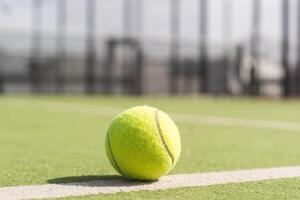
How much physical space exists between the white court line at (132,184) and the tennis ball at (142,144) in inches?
4.0

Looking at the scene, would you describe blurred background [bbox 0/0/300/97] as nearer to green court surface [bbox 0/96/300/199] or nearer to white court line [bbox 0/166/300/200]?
green court surface [bbox 0/96/300/199]

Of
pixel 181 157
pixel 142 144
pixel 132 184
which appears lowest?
pixel 181 157

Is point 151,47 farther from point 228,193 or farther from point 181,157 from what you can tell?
point 228,193

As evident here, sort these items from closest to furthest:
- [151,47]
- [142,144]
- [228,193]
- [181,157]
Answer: [228,193] < [142,144] < [181,157] < [151,47]

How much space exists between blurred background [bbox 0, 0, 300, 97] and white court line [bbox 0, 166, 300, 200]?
74.5ft

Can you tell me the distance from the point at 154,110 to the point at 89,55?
79.2 ft

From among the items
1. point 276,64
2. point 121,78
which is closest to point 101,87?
point 121,78

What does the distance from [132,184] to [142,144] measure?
0.27 metres

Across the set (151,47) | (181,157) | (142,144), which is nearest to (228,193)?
(142,144)

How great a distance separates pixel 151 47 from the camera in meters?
28.9

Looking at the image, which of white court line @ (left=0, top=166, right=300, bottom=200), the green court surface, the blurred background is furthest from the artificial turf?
the blurred background

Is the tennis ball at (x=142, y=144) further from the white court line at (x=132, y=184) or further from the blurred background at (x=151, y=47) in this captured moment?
the blurred background at (x=151, y=47)

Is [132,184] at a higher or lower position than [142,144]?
lower

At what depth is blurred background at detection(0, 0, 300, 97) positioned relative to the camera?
88.1 feet
